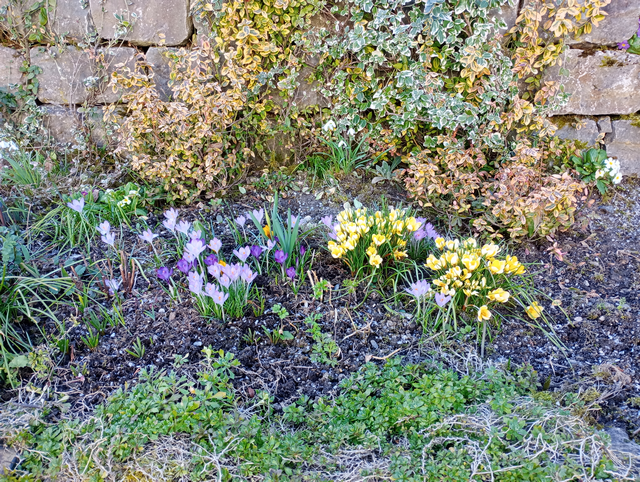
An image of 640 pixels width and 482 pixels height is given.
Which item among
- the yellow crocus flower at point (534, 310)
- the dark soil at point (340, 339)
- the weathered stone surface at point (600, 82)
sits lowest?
the dark soil at point (340, 339)

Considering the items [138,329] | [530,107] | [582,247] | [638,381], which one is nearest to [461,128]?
[530,107]

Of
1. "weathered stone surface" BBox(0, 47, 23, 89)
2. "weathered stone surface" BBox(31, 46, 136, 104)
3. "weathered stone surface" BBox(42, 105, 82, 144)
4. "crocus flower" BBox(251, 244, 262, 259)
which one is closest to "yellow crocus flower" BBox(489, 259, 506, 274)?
"crocus flower" BBox(251, 244, 262, 259)

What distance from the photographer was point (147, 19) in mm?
3162

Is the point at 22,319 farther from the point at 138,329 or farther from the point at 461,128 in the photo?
the point at 461,128

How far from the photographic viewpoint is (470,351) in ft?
6.90

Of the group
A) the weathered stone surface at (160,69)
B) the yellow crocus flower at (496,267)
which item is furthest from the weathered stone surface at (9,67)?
the yellow crocus flower at (496,267)

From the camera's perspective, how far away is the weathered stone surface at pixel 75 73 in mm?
3295

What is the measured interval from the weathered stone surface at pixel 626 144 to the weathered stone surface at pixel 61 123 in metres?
3.63

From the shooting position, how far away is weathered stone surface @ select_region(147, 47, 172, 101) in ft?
10.5

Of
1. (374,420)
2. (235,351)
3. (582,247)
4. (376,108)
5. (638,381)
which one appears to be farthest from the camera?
(376,108)

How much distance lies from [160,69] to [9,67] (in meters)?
1.10

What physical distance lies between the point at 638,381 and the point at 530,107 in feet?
A: 5.20

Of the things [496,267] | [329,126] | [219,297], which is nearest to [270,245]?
[219,297]

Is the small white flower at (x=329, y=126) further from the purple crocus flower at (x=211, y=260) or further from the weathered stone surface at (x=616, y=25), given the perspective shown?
the weathered stone surface at (x=616, y=25)
